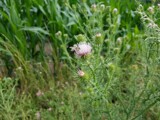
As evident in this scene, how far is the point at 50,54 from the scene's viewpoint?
291cm

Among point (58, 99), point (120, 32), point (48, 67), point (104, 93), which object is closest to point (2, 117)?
point (58, 99)

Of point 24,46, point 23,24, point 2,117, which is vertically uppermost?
point 23,24

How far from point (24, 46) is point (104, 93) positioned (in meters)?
1.30

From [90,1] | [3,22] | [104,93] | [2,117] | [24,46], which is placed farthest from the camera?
[90,1]

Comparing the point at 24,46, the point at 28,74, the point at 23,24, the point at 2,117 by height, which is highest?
Answer: the point at 23,24

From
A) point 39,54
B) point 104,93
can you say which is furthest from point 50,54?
point 104,93

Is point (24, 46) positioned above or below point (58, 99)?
above

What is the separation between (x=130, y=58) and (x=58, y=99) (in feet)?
2.40

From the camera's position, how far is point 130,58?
272 cm

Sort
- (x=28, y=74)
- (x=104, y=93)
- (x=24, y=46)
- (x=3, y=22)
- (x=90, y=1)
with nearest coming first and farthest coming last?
1. (x=104, y=93)
2. (x=28, y=74)
3. (x=24, y=46)
4. (x=3, y=22)
5. (x=90, y=1)

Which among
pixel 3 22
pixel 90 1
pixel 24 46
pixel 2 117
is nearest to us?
pixel 2 117

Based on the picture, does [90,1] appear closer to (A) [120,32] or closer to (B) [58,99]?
(A) [120,32]

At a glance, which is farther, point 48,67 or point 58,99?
point 48,67

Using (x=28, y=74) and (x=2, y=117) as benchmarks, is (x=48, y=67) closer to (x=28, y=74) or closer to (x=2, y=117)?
(x=28, y=74)
